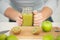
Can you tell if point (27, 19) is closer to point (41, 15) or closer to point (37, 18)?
point (37, 18)

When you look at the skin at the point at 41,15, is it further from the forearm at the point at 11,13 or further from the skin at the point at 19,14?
the forearm at the point at 11,13

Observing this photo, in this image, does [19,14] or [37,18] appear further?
[19,14]

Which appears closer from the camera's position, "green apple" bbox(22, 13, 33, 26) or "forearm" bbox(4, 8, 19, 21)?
"green apple" bbox(22, 13, 33, 26)

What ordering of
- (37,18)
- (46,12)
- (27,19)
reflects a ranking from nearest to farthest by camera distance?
(27,19)
(37,18)
(46,12)

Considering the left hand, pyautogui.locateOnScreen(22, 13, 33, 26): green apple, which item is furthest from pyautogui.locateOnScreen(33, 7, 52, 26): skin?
pyautogui.locateOnScreen(22, 13, 33, 26): green apple

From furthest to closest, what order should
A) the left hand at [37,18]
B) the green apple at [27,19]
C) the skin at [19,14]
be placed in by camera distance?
the skin at [19,14] < the left hand at [37,18] < the green apple at [27,19]

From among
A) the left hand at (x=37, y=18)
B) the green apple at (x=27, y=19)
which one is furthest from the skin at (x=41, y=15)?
the green apple at (x=27, y=19)

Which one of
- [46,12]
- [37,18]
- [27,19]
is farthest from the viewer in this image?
[46,12]

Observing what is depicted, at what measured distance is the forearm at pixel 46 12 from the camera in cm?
159

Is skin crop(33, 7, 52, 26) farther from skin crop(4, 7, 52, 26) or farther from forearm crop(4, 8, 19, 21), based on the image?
forearm crop(4, 8, 19, 21)

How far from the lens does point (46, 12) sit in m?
1.58

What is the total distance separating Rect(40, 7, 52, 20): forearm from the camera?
159cm

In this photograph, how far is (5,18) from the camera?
167cm

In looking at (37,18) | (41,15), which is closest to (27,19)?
(37,18)
